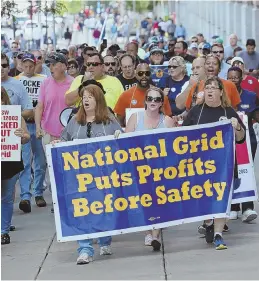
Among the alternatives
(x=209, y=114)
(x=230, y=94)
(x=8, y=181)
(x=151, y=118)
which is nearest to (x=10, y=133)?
(x=8, y=181)

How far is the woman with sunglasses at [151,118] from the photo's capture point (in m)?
11.3

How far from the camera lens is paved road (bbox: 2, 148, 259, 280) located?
9883 millimetres

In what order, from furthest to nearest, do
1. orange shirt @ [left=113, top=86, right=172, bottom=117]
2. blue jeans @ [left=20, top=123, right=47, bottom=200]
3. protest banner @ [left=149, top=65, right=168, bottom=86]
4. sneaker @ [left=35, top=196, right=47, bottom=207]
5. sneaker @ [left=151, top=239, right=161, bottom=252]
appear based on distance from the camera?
protest banner @ [left=149, top=65, right=168, bottom=86], sneaker @ [left=35, top=196, right=47, bottom=207], blue jeans @ [left=20, top=123, right=47, bottom=200], orange shirt @ [left=113, top=86, right=172, bottom=117], sneaker @ [left=151, top=239, right=161, bottom=252]

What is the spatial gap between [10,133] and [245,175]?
8.09 feet

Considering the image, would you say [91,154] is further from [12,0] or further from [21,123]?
[12,0]

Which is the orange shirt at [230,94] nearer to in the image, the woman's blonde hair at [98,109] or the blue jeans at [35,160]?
the woman's blonde hair at [98,109]

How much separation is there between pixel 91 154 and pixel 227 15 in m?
36.2

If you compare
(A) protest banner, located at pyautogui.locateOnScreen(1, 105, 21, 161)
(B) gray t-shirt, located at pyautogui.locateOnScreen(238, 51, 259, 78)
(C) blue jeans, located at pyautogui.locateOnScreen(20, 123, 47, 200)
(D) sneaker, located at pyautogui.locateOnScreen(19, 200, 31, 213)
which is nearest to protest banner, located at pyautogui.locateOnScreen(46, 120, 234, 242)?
(A) protest banner, located at pyautogui.locateOnScreen(1, 105, 21, 161)

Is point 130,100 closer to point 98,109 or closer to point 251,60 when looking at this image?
point 98,109

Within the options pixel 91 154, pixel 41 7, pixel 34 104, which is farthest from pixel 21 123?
pixel 41 7

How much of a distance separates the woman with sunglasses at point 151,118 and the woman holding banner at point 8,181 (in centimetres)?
104

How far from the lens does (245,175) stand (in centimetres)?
1205

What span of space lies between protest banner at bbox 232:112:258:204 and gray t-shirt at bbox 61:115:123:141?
1713 mm

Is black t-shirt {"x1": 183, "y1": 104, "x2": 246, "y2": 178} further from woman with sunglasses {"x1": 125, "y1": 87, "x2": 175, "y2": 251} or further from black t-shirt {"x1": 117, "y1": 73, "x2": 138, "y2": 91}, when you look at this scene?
black t-shirt {"x1": 117, "y1": 73, "x2": 138, "y2": 91}
